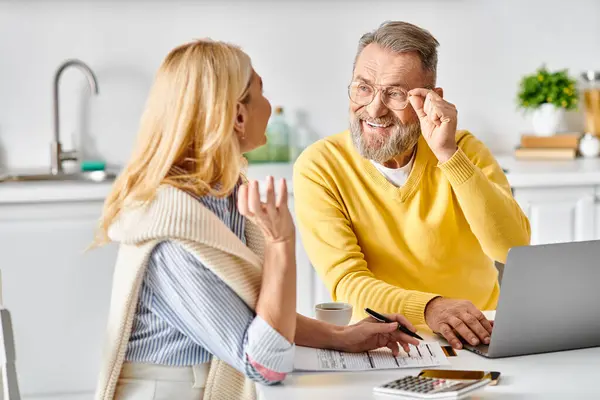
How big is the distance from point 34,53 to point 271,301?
260cm

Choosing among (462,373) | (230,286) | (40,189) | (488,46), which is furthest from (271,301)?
(488,46)

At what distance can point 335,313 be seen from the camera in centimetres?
176

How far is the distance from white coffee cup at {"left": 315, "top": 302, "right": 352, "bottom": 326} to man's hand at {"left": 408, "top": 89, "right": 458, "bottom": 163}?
0.45 metres

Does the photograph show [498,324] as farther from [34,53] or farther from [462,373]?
[34,53]

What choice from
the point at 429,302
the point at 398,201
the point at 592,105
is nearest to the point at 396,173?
the point at 398,201

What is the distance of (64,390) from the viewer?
3.23 m

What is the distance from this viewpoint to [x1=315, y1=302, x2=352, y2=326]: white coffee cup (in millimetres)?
1764

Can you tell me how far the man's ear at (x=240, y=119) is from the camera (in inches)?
62.4

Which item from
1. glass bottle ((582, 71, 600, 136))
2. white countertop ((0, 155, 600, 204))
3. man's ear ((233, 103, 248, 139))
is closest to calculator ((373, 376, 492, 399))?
man's ear ((233, 103, 248, 139))

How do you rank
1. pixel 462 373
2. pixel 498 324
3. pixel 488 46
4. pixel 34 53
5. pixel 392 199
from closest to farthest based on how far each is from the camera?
pixel 462 373
pixel 498 324
pixel 392 199
pixel 34 53
pixel 488 46

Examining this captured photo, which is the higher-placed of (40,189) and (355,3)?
(355,3)

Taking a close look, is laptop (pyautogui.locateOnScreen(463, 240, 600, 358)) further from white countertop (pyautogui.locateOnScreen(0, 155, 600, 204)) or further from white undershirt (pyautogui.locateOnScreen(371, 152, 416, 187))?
white countertop (pyautogui.locateOnScreen(0, 155, 600, 204))

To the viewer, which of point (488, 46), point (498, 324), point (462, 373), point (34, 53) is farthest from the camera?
point (488, 46)

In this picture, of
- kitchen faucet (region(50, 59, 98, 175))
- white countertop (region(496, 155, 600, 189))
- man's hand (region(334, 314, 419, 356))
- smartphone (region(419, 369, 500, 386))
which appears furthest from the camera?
kitchen faucet (region(50, 59, 98, 175))
